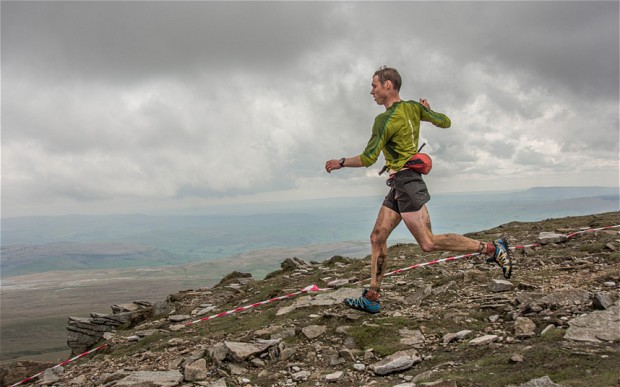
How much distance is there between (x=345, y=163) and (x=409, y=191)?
126cm

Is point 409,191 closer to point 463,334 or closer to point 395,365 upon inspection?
point 463,334

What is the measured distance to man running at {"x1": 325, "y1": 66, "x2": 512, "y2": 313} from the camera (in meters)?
6.88

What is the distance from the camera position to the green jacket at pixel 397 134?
6.82 metres

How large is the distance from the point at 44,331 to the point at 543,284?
243 meters

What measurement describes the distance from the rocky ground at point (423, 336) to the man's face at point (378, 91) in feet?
13.6

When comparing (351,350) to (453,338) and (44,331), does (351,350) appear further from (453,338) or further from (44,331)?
(44,331)

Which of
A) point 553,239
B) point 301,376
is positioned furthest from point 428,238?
point 553,239

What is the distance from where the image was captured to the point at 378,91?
7258 millimetres

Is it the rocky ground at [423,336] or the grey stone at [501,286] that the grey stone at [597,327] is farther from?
the grey stone at [501,286]

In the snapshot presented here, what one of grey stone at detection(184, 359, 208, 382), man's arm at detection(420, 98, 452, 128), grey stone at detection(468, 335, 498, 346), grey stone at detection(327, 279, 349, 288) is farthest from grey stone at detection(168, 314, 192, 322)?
man's arm at detection(420, 98, 452, 128)

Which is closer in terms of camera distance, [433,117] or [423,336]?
[423,336]

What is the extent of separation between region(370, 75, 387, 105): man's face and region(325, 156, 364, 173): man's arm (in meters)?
1.34

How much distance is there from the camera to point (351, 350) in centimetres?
630

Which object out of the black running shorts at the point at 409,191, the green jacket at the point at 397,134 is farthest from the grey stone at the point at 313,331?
the green jacket at the point at 397,134
